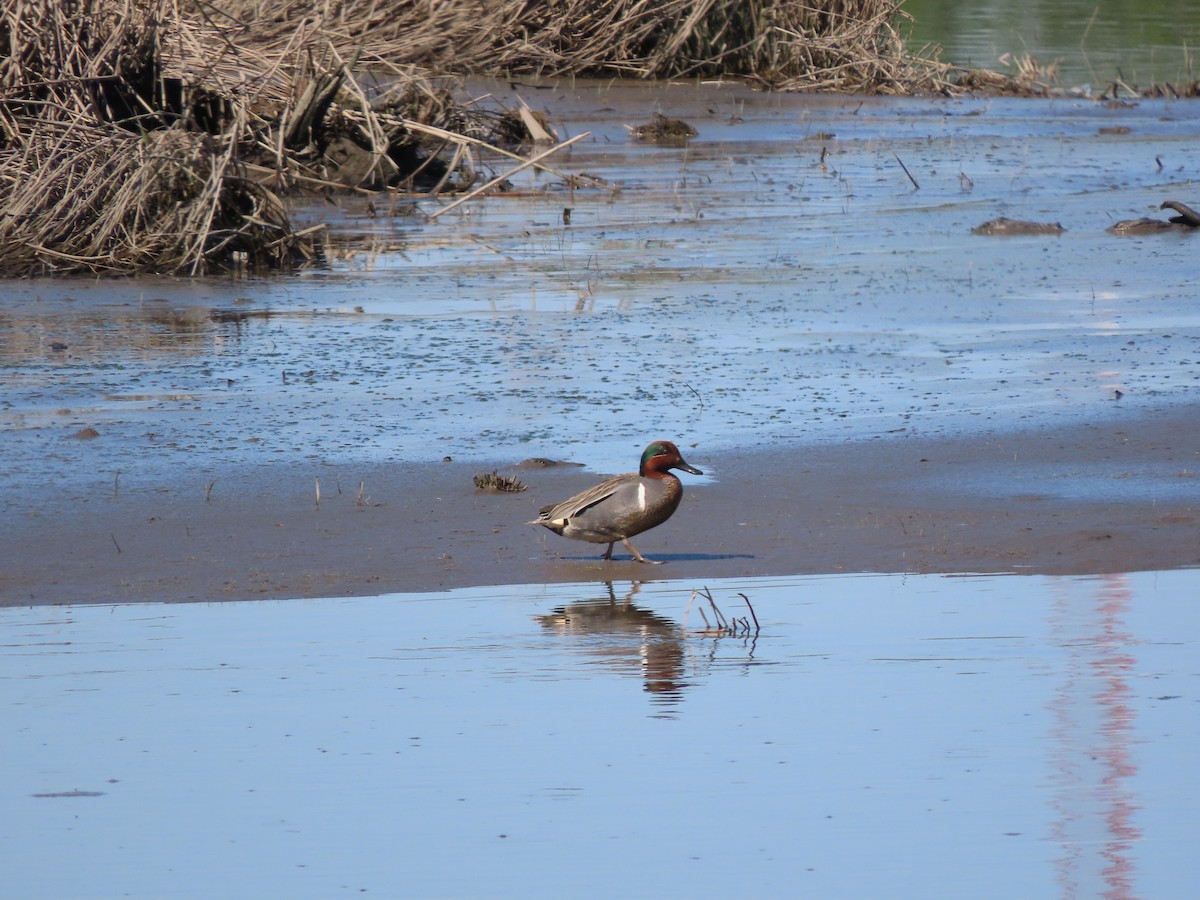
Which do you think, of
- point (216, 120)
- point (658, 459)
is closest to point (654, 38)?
point (216, 120)

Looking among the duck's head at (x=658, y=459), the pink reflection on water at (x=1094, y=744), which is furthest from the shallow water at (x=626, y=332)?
the pink reflection on water at (x=1094, y=744)

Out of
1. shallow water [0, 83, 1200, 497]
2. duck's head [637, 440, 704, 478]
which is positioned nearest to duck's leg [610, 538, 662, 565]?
duck's head [637, 440, 704, 478]

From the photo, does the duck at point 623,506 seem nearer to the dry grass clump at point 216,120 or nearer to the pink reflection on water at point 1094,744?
the pink reflection on water at point 1094,744

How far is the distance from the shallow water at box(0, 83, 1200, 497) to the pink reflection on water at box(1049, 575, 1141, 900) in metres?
2.38

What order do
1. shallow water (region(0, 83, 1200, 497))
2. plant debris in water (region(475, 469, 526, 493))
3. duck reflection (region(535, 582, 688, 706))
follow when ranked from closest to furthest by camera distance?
1. duck reflection (region(535, 582, 688, 706))
2. plant debris in water (region(475, 469, 526, 493))
3. shallow water (region(0, 83, 1200, 497))

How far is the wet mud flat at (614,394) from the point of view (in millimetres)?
7043

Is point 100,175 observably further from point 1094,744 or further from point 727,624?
point 1094,744

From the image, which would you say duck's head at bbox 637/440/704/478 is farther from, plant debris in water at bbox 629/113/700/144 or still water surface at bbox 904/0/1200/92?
still water surface at bbox 904/0/1200/92

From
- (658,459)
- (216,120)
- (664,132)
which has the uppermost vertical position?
(216,120)

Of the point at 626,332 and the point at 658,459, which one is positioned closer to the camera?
the point at 658,459

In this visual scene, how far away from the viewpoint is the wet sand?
672 cm

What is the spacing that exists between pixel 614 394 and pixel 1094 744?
4676 millimetres

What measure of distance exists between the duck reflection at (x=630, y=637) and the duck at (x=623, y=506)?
0.23 metres

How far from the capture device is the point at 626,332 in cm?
1082
